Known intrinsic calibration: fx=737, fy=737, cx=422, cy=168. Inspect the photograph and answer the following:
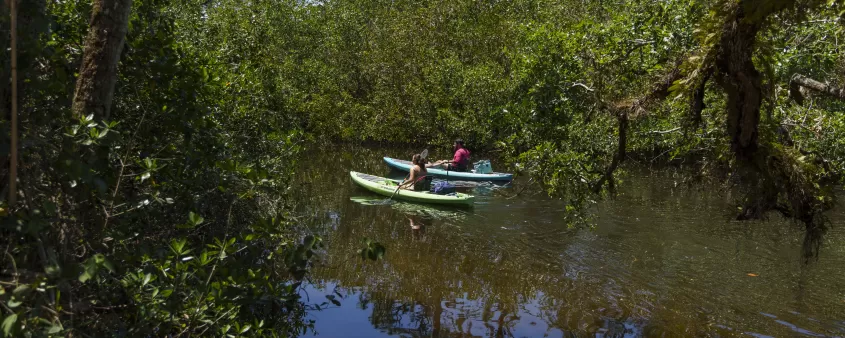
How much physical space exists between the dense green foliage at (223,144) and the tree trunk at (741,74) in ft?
0.23

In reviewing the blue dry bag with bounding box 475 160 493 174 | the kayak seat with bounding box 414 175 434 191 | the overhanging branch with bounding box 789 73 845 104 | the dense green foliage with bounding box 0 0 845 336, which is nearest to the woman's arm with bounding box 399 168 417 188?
the kayak seat with bounding box 414 175 434 191

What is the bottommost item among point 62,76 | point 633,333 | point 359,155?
point 359,155

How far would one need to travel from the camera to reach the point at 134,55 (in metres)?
5.00

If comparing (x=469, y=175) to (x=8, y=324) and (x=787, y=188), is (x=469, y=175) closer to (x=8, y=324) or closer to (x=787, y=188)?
(x=787, y=188)

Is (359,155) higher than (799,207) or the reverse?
the reverse

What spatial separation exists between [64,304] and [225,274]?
87 cm

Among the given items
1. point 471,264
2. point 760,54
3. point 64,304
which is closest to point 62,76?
point 64,304

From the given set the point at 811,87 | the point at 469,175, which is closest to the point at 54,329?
the point at 811,87

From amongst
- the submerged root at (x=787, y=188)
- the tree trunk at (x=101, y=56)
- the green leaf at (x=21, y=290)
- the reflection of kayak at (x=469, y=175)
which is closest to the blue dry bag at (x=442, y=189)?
the reflection of kayak at (x=469, y=175)

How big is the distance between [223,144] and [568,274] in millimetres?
5609

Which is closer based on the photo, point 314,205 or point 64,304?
point 64,304

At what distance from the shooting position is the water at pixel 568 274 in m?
7.92

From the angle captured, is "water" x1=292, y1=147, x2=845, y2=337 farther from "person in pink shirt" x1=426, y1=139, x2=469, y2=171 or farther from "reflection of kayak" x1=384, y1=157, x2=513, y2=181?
"person in pink shirt" x1=426, y1=139, x2=469, y2=171

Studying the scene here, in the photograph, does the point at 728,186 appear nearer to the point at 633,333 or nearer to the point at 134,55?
the point at 633,333
